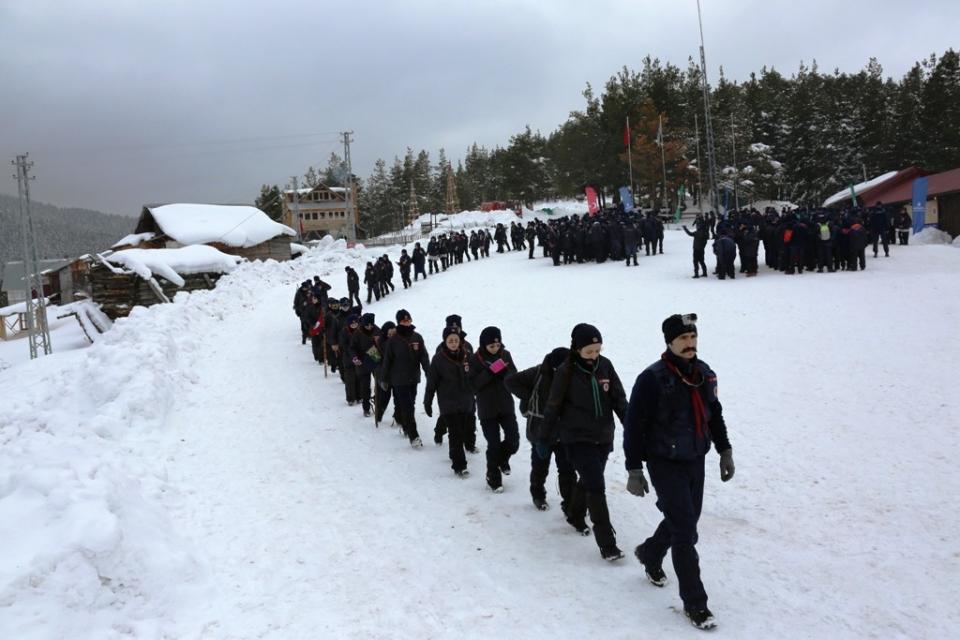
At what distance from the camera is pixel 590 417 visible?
5297mm

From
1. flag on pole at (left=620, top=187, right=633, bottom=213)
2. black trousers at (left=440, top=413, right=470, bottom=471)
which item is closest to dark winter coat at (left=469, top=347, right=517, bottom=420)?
black trousers at (left=440, top=413, right=470, bottom=471)

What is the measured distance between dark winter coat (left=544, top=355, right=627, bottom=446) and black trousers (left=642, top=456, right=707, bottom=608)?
853 millimetres

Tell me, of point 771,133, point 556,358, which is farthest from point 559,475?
point 771,133

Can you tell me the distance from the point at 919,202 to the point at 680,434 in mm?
29212

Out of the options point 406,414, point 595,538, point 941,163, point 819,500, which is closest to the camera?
point 595,538

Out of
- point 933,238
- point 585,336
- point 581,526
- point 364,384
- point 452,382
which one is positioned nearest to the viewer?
point 585,336

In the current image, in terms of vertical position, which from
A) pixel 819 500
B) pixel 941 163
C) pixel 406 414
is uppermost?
pixel 941 163

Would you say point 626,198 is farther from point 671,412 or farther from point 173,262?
point 671,412

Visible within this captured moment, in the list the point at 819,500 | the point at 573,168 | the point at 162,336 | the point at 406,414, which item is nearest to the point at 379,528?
the point at 406,414

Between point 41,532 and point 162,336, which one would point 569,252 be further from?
point 41,532

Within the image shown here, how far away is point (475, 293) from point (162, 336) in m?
10.3

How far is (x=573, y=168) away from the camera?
6034 cm

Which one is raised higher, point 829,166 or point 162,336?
point 829,166

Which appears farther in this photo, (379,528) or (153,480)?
(153,480)
